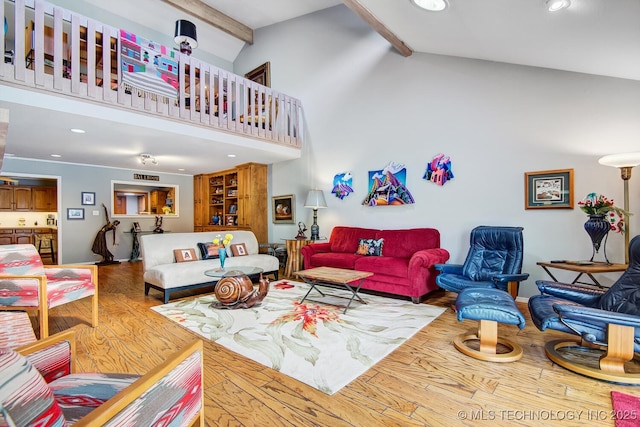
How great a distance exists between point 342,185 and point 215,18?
470cm

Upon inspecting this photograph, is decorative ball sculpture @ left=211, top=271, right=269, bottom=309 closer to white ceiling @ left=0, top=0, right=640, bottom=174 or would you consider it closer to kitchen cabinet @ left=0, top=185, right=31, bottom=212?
white ceiling @ left=0, top=0, right=640, bottom=174

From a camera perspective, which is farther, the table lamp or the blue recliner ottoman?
the table lamp

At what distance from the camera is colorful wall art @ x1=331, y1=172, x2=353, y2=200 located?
5.75m

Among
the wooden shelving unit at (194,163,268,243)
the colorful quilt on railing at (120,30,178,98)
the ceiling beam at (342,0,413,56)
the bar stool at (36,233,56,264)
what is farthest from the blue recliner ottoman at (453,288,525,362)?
the bar stool at (36,233,56,264)

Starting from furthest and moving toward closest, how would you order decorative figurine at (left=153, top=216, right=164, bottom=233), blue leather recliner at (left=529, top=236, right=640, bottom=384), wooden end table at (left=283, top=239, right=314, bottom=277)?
decorative figurine at (left=153, top=216, right=164, bottom=233) < wooden end table at (left=283, top=239, right=314, bottom=277) < blue leather recliner at (left=529, top=236, right=640, bottom=384)

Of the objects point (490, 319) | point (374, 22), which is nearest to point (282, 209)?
point (374, 22)

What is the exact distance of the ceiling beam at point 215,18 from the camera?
20.6 feet

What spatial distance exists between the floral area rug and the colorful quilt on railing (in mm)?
2863

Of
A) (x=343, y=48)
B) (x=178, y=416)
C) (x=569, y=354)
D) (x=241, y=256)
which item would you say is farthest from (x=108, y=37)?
(x=569, y=354)

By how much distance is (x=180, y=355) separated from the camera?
1.28 metres

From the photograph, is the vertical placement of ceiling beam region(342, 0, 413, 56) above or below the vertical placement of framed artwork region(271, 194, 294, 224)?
above

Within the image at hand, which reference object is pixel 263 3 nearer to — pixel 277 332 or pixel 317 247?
pixel 317 247

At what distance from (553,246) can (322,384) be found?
3336 millimetres

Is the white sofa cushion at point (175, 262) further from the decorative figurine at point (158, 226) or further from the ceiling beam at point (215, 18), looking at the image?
the ceiling beam at point (215, 18)
